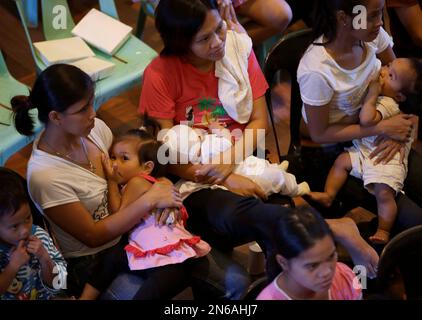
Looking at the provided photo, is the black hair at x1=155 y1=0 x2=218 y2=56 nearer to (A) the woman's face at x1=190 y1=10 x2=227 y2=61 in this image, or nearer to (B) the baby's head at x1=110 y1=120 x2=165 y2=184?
(A) the woman's face at x1=190 y1=10 x2=227 y2=61

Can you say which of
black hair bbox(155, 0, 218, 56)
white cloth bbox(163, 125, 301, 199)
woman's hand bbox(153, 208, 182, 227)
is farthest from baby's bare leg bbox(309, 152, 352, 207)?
black hair bbox(155, 0, 218, 56)

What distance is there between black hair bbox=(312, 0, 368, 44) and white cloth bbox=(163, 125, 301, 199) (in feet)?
1.55

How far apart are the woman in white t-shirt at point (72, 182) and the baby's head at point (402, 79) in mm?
846

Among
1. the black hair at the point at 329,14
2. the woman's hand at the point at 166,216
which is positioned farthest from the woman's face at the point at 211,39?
the woman's hand at the point at 166,216

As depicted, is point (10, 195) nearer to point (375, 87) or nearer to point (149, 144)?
point (149, 144)

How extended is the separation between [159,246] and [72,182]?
0.32 meters

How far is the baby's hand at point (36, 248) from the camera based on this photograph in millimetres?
1583

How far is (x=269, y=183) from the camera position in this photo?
198 centimetres

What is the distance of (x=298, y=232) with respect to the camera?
4.72 feet

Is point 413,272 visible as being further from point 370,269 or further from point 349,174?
point 349,174

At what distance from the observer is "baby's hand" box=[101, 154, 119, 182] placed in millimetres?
1896

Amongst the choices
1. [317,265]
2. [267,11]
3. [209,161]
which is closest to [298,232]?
[317,265]
